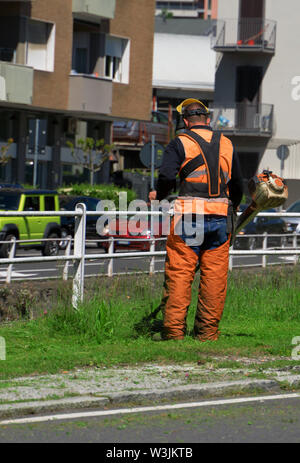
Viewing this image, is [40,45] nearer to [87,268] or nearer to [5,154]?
[5,154]

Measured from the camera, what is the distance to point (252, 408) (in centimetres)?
706

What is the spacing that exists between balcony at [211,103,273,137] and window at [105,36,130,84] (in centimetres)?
1181

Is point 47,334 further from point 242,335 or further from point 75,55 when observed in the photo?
point 75,55

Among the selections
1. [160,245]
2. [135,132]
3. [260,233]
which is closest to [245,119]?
[135,132]

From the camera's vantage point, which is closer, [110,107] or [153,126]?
[110,107]

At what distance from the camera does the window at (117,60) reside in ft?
131

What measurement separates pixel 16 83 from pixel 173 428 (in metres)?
28.8

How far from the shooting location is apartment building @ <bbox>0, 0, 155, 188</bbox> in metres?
35.3

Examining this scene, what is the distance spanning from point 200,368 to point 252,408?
1146 millimetres

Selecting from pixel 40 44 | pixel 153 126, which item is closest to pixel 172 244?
pixel 40 44

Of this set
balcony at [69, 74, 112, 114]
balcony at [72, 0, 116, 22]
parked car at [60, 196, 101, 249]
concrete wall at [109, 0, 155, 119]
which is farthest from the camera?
concrete wall at [109, 0, 155, 119]

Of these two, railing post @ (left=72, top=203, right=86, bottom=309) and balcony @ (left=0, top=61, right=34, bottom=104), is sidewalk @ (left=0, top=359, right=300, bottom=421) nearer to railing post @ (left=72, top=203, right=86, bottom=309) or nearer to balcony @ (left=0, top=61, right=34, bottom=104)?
railing post @ (left=72, top=203, right=86, bottom=309)

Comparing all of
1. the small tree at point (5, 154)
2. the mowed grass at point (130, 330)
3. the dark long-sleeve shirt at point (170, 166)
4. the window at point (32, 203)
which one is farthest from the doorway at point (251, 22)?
the dark long-sleeve shirt at point (170, 166)

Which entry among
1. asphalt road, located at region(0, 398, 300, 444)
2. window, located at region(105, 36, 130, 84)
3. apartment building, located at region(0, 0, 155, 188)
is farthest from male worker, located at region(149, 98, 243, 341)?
window, located at region(105, 36, 130, 84)
